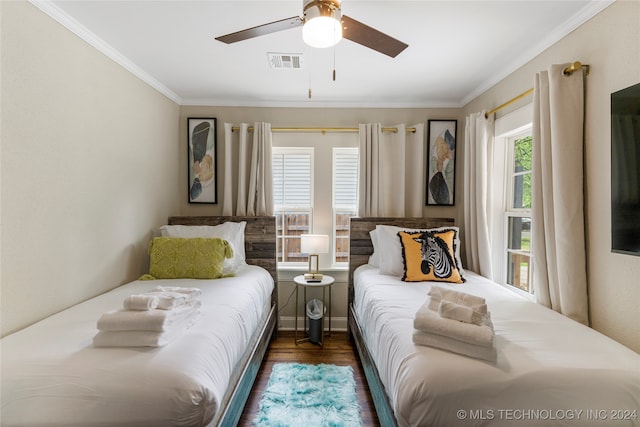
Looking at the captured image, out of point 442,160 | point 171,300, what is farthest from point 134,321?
point 442,160

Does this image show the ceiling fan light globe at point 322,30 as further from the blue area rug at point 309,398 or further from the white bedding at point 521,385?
the blue area rug at point 309,398

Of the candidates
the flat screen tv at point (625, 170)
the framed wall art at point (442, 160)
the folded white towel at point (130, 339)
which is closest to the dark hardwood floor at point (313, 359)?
the folded white towel at point (130, 339)

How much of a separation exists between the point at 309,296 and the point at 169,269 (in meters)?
1.53

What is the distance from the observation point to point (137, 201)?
9.00 ft

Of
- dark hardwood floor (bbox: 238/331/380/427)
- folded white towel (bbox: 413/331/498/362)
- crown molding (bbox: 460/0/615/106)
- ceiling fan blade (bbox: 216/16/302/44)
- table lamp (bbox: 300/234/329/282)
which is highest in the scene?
crown molding (bbox: 460/0/615/106)

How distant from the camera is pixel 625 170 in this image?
4.97 feet

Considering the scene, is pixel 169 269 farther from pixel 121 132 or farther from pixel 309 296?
pixel 309 296

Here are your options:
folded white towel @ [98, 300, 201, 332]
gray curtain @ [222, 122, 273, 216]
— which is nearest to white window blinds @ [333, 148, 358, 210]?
gray curtain @ [222, 122, 273, 216]

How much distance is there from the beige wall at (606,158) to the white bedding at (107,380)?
2050mm

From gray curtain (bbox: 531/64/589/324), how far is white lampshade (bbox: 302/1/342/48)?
4.65ft

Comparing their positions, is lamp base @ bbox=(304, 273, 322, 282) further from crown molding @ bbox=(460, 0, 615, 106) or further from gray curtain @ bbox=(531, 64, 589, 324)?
crown molding @ bbox=(460, 0, 615, 106)

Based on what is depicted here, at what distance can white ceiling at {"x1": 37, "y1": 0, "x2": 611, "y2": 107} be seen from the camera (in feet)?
5.98

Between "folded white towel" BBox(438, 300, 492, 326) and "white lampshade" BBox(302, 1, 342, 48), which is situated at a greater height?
"white lampshade" BBox(302, 1, 342, 48)

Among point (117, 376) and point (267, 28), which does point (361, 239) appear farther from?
point (117, 376)
